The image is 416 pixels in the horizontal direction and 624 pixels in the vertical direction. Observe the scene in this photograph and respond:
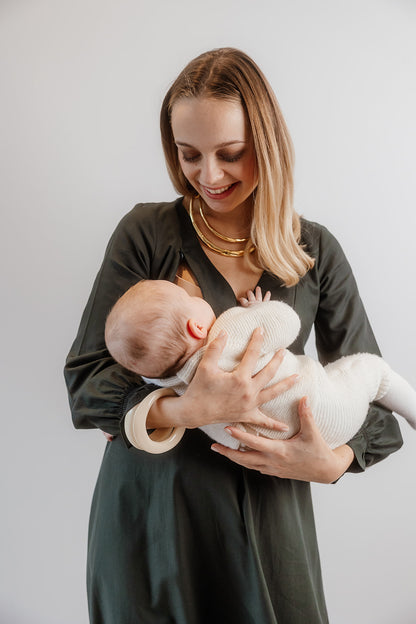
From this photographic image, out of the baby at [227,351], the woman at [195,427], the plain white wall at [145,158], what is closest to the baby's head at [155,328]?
the baby at [227,351]

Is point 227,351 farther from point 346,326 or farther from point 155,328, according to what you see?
point 346,326

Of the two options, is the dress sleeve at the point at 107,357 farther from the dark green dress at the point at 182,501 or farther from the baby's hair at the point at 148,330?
the baby's hair at the point at 148,330

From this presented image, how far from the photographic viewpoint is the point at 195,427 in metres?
1.25

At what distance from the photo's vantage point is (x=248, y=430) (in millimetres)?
1247

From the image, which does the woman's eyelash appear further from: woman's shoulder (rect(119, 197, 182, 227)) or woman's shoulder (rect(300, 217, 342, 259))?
woman's shoulder (rect(300, 217, 342, 259))

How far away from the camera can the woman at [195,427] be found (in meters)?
1.26

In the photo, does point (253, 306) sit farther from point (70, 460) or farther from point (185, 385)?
point (70, 460)

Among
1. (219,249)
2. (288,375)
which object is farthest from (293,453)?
(219,249)

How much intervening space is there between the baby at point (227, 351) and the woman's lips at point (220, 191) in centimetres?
25

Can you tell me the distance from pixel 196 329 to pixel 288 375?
0.68 ft

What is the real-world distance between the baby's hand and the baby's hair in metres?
0.22

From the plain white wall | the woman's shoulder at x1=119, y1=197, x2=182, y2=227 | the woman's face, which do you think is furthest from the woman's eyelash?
the plain white wall

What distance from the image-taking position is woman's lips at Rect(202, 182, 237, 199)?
133 centimetres

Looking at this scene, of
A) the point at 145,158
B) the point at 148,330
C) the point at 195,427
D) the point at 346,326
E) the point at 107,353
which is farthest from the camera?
the point at 145,158
